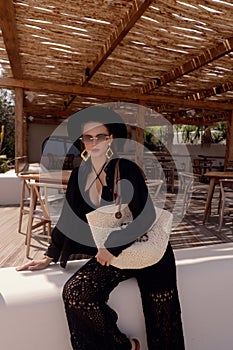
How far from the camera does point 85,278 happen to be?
1229 mm

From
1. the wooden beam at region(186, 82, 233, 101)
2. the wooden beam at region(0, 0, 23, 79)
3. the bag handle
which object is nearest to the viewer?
the bag handle

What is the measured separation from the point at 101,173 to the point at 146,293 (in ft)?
1.94

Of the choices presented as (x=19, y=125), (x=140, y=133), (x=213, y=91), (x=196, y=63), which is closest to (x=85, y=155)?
(x=196, y=63)

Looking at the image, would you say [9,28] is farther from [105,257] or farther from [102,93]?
[102,93]

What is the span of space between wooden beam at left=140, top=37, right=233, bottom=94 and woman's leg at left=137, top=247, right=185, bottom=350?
13.7 feet

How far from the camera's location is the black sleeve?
1.28 m

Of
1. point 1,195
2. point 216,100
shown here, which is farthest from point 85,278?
point 216,100

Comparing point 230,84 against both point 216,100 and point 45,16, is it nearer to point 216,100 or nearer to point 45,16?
point 216,100

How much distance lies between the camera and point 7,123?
15.2 meters

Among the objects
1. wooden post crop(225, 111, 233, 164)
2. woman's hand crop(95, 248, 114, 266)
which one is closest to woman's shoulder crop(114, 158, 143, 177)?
woman's hand crop(95, 248, 114, 266)

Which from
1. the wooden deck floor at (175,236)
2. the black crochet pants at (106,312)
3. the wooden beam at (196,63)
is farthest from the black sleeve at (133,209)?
the wooden beam at (196,63)

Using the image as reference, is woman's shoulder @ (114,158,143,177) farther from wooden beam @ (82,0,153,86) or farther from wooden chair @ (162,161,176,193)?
wooden chair @ (162,161,176,193)

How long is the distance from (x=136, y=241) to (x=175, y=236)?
2350 mm

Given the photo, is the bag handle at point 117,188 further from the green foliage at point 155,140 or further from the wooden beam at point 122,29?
the green foliage at point 155,140
